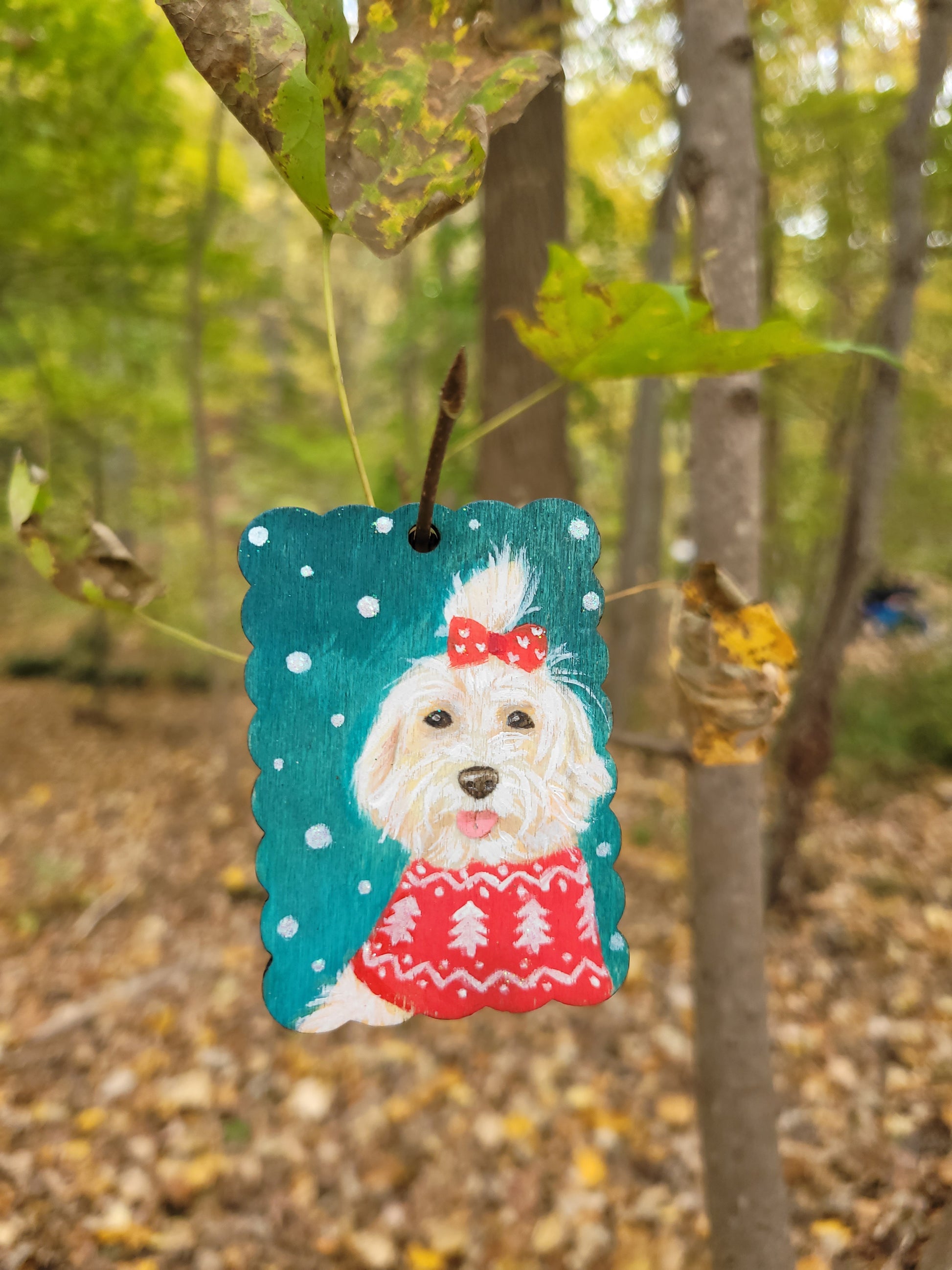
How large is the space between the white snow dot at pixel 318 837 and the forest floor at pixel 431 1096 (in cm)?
134

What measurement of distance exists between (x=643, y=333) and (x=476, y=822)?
0.57 meters

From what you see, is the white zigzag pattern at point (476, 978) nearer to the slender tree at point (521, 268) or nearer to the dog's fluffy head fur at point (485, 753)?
the dog's fluffy head fur at point (485, 753)

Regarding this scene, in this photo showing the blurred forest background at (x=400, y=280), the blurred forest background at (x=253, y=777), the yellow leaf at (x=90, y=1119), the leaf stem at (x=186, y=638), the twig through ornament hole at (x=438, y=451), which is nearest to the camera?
the twig through ornament hole at (x=438, y=451)

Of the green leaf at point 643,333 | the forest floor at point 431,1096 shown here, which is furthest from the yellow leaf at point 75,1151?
the green leaf at point 643,333

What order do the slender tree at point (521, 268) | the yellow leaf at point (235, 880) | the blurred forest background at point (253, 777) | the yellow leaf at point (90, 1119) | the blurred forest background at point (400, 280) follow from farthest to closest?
the yellow leaf at point (235, 880)
the blurred forest background at point (400, 280)
the slender tree at point (521, 268)
the yellow leaf at point (90, 1119)
the blurred forest background at point (253, 777)

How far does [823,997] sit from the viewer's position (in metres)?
2.57

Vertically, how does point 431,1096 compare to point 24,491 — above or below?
below

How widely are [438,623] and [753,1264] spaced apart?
1453mm

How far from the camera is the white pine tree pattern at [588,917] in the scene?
0.78 metres

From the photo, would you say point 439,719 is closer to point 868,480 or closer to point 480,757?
point 480,757

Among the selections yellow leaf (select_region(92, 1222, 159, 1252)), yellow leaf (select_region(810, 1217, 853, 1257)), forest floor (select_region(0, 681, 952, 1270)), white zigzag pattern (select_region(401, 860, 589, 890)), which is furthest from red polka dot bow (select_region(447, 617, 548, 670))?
yellow leaf (select_region(92, 1222, 159, 1252))

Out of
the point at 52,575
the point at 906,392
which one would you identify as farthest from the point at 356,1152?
the point at 906,392

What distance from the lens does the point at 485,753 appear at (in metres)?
0.78

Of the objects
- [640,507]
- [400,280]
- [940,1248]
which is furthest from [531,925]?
[400,280]
